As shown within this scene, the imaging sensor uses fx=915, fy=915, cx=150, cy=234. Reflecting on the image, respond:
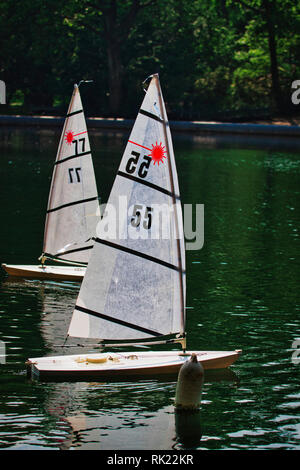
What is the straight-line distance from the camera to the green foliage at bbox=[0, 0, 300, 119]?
9200 cm

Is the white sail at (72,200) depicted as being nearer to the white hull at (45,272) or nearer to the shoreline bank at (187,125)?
the white hull at (45,272)

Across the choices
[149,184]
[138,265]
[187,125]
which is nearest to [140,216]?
[149,184]

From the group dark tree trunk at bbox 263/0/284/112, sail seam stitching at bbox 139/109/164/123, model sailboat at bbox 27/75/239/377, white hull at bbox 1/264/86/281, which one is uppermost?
dark tree trunk at bbox 263/0/284/112

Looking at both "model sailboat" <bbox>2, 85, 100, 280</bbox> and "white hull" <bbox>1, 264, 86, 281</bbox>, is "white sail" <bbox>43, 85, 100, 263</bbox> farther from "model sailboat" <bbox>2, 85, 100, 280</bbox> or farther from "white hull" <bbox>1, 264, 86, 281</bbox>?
"white hull" <bbox>1, 264, 86, 281</bbox>

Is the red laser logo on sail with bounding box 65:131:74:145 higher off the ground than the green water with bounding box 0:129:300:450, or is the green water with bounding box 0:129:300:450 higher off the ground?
the red laser logo on sail with bounding box 65:131:74:145

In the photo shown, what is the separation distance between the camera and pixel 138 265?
17.2 meters

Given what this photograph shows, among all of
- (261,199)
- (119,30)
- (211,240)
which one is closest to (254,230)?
(211,240)

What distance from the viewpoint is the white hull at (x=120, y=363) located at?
16984mm

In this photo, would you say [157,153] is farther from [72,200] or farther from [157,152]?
[72,200]

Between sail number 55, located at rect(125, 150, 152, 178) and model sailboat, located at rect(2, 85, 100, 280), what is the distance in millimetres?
9470

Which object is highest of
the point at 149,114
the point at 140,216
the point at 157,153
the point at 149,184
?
the point at 149,114

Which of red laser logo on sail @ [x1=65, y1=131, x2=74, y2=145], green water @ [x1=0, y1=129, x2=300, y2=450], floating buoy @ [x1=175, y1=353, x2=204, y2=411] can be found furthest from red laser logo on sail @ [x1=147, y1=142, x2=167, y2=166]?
red laser logo on sail @ [x1=65, y1=131, x2=74, y2=145]

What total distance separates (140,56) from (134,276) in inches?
3263

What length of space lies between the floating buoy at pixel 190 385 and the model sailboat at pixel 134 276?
4.36 ft
